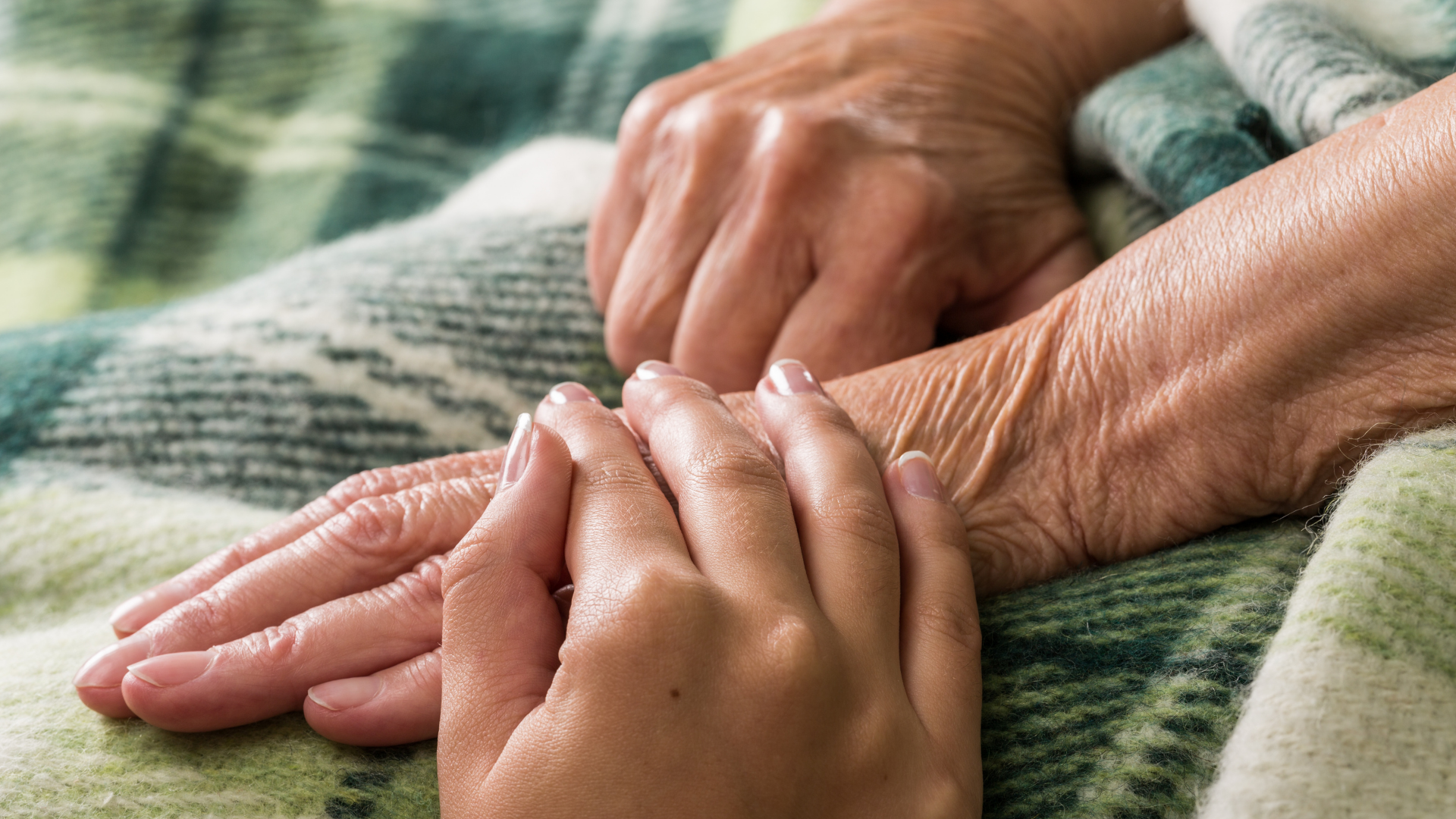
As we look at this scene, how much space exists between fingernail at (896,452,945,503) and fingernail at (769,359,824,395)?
3.2 inches

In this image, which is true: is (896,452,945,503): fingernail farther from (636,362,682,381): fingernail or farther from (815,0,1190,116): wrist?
(815,0,1190,116): wrist

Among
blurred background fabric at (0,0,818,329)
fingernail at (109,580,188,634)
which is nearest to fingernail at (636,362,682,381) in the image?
fingernail at (109,580,188,634)

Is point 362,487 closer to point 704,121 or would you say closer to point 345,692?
point 345,692

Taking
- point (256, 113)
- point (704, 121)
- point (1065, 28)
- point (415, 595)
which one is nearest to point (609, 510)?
point (415, 595)

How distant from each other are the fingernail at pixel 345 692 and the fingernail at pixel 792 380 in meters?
0.31

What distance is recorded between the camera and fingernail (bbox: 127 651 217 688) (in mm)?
630

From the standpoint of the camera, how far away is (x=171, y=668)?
0.64 meters

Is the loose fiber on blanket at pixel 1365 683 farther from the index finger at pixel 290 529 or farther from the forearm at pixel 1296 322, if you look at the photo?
the index finger at pixel 290 529

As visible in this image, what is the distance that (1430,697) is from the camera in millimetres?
529

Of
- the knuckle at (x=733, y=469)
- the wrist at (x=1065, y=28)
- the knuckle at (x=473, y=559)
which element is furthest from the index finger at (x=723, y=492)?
the wrist at (x=1065, y=28)

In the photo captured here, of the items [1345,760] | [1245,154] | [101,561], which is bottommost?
[101,561]

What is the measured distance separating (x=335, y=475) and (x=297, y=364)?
11 cm

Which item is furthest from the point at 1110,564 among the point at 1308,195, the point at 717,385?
the point at 717,385

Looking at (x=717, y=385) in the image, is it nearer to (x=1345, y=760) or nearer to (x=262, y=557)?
(x=262, y=557)
